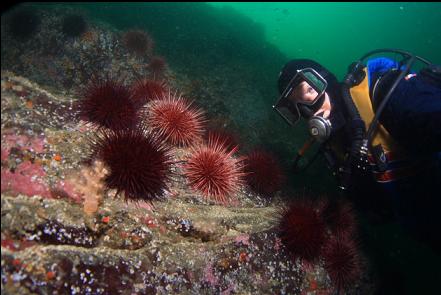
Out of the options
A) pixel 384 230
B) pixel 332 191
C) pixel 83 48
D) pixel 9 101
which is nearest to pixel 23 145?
pixel 9 101

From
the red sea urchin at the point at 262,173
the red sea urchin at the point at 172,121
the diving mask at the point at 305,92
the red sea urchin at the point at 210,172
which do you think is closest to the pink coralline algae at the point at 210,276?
the red sea urchin at the point at 210,172

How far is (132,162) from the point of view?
3.15 metres

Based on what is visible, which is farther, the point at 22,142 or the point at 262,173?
the point at 262,173

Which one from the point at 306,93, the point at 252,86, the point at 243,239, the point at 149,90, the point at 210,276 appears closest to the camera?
the point at 210,276

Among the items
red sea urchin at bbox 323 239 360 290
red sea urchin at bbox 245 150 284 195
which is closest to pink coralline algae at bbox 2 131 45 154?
red sea urchin at bbox 245 150 284 195

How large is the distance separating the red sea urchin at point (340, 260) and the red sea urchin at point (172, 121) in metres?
2.88

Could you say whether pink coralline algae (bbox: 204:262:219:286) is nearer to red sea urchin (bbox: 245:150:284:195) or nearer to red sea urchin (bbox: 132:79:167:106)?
red sea urchin (bbox: 245:150:284:195)

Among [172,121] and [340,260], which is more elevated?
[172,121]

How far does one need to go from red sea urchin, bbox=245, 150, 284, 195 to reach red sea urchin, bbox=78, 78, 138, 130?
7.33 ft

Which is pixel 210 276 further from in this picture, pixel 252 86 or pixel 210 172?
pixel 252 86

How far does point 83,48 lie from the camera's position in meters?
7.74

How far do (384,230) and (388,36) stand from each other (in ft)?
382

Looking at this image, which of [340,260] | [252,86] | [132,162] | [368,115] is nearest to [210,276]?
[132,162]

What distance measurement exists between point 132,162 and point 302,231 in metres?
2.55
